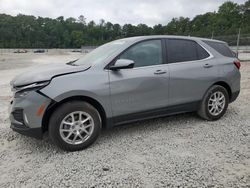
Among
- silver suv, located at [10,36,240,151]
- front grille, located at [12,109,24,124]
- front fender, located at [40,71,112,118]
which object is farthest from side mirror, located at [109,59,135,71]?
front grille, located at [12,109,24,124]

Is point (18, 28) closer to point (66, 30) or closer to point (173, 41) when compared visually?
point (66, 30)

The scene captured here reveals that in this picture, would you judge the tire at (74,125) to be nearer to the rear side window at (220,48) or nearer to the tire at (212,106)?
the tire at (212,106)

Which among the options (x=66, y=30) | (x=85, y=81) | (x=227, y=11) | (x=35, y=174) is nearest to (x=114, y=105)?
(x=85, y=81)

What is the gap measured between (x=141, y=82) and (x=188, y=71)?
3.32 feet

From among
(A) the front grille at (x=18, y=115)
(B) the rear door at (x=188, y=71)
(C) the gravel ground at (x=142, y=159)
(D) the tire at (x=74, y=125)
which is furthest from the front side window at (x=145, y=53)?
(A) the front grille at (x=18, y=115)

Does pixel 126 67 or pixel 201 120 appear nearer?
pixel 126 67

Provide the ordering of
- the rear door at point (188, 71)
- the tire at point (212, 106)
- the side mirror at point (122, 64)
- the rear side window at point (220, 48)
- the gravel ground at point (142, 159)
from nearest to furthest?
1. the gravel ground at point (142, 159)
2. the side mirror at point (122, 64)
3. the rear door at point (188, 71)
4. the tire at point (212, 106)
5. the rear side window at point (220, 48)

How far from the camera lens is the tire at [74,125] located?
329 cm

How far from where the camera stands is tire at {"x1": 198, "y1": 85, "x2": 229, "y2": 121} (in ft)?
14.8

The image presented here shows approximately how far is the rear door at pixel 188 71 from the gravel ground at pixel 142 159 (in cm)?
59

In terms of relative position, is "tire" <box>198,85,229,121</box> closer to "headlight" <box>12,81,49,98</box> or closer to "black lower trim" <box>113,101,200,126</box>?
"black lower trim" <box>113,101,200,126</box>

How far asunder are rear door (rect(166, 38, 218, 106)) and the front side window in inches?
8.3

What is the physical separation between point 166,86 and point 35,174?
7.86 feet

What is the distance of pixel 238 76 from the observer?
15.9 feet
